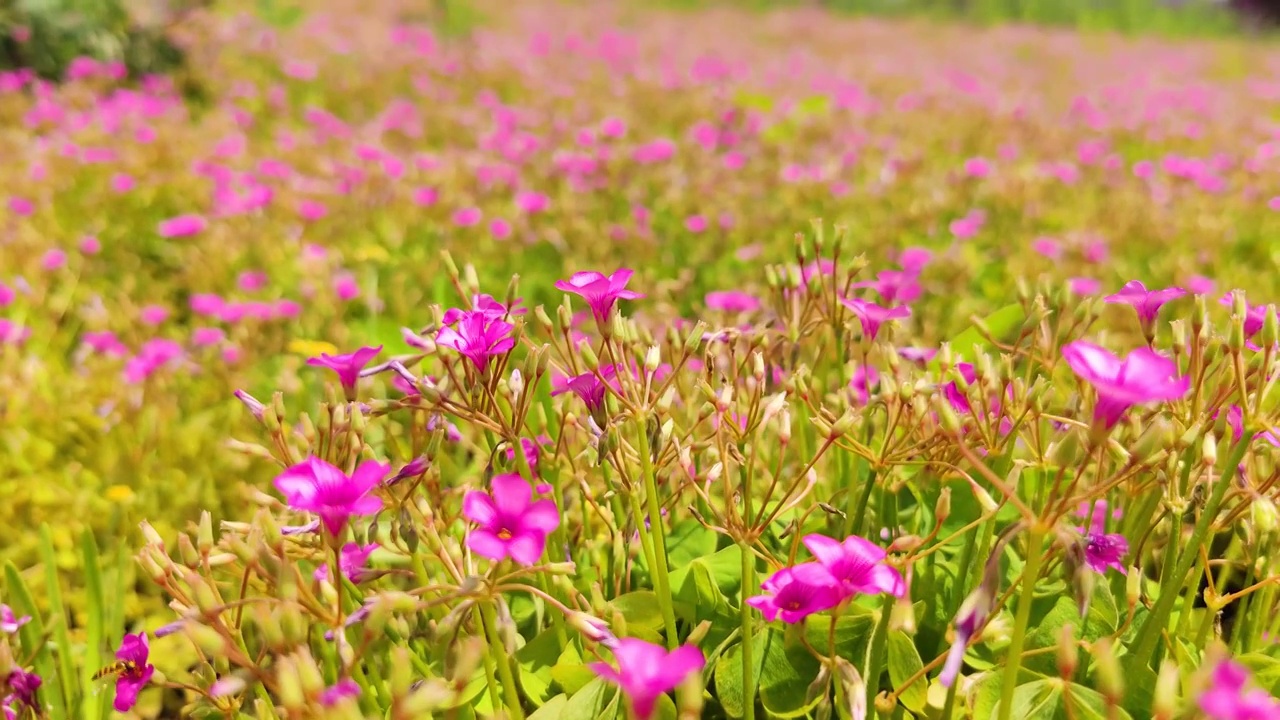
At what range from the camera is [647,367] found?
126 cm

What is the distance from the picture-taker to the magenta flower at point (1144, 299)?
1.30 metres

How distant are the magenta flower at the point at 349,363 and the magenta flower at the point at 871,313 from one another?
0.75 meters

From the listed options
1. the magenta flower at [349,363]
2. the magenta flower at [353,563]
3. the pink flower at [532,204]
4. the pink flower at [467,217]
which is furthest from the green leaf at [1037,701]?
the pink flower at [467,217]

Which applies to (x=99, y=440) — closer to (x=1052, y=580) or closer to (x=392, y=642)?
(x=392, y=642)

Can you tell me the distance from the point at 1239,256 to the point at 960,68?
8476mm

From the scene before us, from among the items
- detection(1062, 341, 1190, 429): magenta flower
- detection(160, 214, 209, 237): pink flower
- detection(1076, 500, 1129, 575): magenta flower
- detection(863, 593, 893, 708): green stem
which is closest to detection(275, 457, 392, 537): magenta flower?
detection(863, 593, 893, 708): green stem

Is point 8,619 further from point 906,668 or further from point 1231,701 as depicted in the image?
point 1231,701

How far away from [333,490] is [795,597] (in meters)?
0.56

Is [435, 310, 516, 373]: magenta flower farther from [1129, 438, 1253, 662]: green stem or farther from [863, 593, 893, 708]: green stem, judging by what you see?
[1129, 438, 1253, 662]: green stem

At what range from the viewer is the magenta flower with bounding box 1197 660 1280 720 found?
67 centimetres

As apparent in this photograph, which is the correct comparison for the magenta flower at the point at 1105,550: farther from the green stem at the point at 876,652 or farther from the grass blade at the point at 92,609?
the grass blade at the point at 92,609

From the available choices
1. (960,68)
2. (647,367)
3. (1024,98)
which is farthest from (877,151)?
(960,68)

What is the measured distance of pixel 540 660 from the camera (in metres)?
1.42

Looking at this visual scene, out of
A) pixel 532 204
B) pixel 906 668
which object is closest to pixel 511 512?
pixel 906 668
